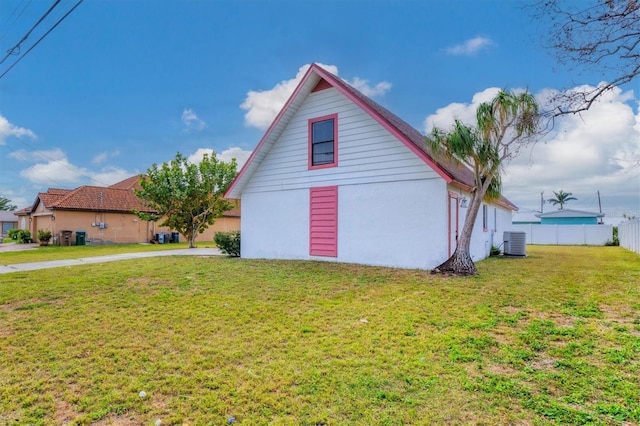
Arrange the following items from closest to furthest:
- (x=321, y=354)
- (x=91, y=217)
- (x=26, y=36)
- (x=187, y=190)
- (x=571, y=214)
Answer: (x=321, y=354)
(x=26, y=36)
(x=187, y=190)
(x=91, y=217)
(x=571, y=214)

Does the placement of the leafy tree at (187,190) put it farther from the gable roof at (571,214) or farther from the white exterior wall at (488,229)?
the gable roof at (571,214)

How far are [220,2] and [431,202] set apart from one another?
8233 mm

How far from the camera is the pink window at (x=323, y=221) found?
11.0m

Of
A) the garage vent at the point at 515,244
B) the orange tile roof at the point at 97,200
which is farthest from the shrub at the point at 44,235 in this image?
the garage vent at the point at 515,244

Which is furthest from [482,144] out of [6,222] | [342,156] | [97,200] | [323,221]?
[6,222]

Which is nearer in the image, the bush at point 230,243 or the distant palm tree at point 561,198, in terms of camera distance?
the bush at point 230,243

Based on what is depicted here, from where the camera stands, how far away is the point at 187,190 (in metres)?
19.2

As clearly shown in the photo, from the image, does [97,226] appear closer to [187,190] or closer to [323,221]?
[187,190]

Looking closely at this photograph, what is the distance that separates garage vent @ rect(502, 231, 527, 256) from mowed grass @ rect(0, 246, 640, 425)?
7.74 m

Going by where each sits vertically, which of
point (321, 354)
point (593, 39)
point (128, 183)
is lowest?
point (321, 354)

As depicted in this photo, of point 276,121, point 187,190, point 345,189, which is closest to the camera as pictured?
point 345,189

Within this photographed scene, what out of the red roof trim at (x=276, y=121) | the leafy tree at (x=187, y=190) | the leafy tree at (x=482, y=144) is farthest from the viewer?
the leafy tree at (x=187, y=190)

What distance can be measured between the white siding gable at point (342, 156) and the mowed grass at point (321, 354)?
3.80 m

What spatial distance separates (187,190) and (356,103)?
1279 centimetres
